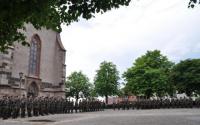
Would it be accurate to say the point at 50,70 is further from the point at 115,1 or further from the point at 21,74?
the point at 115,1

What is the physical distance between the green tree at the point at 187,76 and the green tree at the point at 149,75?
5.75 ft

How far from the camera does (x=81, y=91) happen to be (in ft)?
283

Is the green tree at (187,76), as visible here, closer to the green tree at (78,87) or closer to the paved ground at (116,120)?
the green tree at (78,87)

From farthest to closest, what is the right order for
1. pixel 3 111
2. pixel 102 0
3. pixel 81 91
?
pixel 81 91
pixel 3 111
pixel 102 0

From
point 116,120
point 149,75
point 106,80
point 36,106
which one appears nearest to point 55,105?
point 36,106

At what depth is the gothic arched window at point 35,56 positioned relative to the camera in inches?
1778

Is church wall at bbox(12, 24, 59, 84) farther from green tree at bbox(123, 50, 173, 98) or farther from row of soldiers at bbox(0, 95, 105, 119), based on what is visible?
green tree at bbox(123, 50, 173, 98)

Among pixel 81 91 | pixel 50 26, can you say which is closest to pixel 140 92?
pixel 81 91

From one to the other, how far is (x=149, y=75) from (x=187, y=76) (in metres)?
6.83

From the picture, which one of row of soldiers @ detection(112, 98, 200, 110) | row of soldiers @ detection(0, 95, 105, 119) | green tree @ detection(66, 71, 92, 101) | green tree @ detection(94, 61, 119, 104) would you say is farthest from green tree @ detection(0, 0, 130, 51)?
green tree @ detection(66, 71, 92, 101)

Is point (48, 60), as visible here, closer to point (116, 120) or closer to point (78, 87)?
→ point (116, 120)

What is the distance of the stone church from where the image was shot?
38.9 metres

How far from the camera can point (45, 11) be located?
9.51 metres

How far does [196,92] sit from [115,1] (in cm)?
6286
